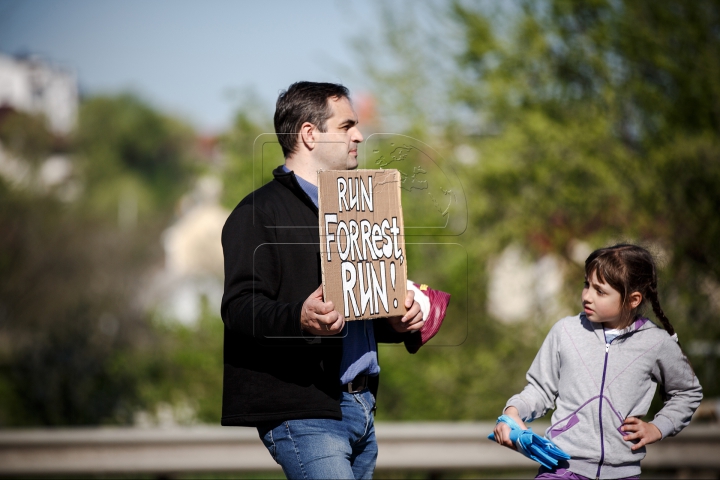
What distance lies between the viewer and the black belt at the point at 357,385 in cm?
271

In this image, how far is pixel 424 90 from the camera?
10.3 m

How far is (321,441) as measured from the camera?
2533 mm

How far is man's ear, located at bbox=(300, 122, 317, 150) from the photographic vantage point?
2729 mm

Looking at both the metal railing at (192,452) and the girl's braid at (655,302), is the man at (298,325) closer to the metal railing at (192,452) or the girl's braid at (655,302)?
the girl's braid at (655,302)

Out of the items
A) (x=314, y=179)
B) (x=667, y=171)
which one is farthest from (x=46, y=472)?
(x=667, y=171)

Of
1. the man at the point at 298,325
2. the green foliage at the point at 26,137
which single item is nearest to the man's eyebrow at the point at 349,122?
the man at the point at 298,325

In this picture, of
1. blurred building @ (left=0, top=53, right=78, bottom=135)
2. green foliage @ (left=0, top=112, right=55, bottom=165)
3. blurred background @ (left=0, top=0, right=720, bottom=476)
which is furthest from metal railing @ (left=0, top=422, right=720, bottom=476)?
blurred building @ (left=0, top=53, right=78, bottom=135)

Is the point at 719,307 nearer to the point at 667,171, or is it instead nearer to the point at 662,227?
the point at 662,227

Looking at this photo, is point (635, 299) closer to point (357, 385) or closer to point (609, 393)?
point (609, 393)

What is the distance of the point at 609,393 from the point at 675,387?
263mm

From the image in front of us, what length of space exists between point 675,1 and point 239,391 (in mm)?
8772

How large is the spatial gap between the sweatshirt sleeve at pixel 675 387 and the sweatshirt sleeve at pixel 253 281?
1.34m

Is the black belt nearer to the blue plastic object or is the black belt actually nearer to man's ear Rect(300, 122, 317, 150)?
the blue plastic object

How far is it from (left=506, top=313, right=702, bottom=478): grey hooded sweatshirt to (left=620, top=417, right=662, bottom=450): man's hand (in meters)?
0.03
